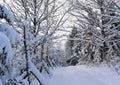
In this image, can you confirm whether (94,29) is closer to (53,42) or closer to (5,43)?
(53,42)

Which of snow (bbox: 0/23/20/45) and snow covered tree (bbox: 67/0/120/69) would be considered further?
snow covered tree (bbox: 67/0/120/69)

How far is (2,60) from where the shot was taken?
19.5 ft

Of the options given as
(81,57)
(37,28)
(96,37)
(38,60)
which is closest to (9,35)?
(38,60)

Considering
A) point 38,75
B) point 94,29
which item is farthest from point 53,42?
point 38,75

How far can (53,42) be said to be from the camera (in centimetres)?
2025

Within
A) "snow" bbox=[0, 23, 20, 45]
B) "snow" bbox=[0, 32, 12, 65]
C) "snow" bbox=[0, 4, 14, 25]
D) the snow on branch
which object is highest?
"snow" bbox=[0, 4, 14, 25]

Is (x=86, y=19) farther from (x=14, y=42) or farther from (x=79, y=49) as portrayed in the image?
(x=14, y=42)

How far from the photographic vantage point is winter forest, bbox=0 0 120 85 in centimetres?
637

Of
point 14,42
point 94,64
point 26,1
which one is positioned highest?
point 26,1

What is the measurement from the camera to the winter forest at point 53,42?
6368mm

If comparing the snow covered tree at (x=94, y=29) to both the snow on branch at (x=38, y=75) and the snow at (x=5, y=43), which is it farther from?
the snow at (x=5, y=43)

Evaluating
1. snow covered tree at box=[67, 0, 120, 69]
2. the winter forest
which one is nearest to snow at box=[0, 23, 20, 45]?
the winter forest

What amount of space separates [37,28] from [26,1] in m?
1.71

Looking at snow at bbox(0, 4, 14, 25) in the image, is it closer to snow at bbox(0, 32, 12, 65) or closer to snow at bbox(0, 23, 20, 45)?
snow at bbox(0, 23, 20, 45)
